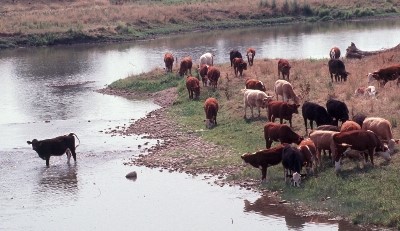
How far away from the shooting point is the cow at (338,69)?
91.2 feet

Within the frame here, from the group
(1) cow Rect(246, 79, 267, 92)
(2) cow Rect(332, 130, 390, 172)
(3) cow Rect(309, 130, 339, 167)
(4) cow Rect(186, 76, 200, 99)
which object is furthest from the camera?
(4) cow Rect(186, 76, 200, 99)

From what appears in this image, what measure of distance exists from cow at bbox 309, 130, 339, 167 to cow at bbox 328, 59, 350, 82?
8.92 m

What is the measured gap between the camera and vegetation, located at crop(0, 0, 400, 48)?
55.5 meters

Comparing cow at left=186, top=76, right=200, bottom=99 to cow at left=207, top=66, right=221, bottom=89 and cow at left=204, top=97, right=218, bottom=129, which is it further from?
cow at left=204, top=97, right=218, bottom=129

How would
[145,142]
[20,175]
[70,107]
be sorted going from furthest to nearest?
1. [70,107]
2. [145,142]
3. [20,175]

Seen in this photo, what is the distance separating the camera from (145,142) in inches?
977

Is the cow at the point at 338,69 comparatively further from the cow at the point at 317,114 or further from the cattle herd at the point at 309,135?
the cow at the point at 317,114

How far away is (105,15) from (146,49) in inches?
467

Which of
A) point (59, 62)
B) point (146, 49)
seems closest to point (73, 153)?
point (59, 62)

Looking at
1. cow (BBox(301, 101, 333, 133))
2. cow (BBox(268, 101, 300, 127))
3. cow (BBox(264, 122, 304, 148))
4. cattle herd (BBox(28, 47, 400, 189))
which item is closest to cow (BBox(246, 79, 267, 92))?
cattle herd (BBox(28, 47, 400, 189))

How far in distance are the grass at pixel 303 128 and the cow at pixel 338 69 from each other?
1.29 ft

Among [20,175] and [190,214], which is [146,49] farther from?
[190,214]

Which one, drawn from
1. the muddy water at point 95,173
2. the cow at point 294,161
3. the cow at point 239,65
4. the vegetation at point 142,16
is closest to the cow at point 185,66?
the muddy water at point 95,173

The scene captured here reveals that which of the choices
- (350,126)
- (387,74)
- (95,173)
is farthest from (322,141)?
(387,74)
